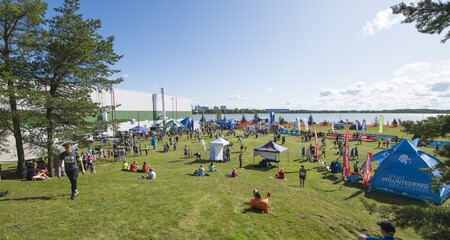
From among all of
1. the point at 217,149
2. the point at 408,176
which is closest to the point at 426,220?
the point at 408,176

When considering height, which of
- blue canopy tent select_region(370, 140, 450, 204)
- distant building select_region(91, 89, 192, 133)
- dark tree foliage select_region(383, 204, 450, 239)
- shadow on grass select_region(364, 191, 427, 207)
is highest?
distant building select_region(91, 89, 192, 133)

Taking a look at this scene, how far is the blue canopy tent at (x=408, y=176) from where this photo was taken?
1421 centimetres

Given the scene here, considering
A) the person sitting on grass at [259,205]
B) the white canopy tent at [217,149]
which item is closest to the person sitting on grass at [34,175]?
the person sitting on grass at [259,205]

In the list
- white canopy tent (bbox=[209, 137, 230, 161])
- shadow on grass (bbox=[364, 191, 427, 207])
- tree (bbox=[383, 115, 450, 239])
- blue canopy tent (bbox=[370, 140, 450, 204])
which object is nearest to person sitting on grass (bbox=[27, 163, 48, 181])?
white canopy tent (bbox=[209, 137, 230, 161])

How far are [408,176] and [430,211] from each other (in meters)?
10.9

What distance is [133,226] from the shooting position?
7582 mm

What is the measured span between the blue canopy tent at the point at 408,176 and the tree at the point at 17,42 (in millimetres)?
21162

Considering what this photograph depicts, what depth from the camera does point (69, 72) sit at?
48.5 feet

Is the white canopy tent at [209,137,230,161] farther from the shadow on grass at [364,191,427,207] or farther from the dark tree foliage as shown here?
the dark tree foliage

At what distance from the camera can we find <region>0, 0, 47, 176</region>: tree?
12.7 meters

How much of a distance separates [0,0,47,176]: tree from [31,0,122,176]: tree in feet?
1.94

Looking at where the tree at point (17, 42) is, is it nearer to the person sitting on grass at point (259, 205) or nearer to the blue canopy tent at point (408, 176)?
the person sitting on grass at point (259, 205)

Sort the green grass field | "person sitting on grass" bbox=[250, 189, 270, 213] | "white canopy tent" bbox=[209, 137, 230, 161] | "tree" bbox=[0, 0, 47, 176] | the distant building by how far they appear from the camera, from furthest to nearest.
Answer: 1. the distant building
2. "white canopy tent" bbox=[209, 137, 230, 161]
3. "tree" bbox=[0, 0, 47, 176]
4. "person sitting on grass" bbox=[250, 189, 270, 213]
5. the green grass field

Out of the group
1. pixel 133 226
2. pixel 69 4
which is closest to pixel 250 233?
pixel 133 226
